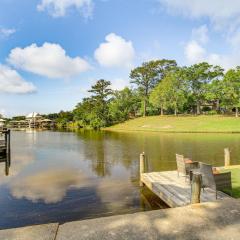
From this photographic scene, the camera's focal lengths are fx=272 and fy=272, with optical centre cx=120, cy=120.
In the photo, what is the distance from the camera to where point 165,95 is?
5950cm

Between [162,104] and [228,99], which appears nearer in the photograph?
[228,99]

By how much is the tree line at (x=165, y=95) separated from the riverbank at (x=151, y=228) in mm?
50741

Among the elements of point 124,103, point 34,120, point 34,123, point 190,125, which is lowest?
point 190,125

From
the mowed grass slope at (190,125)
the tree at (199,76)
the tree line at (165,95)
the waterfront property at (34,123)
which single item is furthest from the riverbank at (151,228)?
the waterfront property at (34,123)

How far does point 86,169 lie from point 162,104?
155ft

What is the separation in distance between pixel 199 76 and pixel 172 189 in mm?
Answer: 56027

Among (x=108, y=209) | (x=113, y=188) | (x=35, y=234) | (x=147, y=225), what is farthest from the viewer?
(x=113, y=188)

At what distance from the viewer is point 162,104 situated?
202 ft

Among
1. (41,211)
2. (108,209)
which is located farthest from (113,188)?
(41,211)

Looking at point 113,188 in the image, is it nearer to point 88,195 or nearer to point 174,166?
point 88,195

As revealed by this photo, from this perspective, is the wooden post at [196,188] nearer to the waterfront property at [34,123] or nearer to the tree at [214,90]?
the tree at [214,90]

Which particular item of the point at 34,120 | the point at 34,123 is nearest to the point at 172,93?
the point at 34,123

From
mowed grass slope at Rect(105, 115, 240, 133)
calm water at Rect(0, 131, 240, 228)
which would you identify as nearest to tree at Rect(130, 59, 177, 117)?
mowed grass slope at Rect(105, 115, 240, 133)

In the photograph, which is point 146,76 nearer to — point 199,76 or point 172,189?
point 199,76
